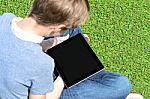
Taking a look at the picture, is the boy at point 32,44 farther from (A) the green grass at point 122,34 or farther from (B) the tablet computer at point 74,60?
(A) the green grass at point 122,34

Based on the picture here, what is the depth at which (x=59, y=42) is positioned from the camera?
2.36m

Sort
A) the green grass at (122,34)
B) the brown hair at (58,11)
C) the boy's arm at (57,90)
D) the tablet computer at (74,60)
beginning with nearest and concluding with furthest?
the brown hair at (58,11)
the boy's arm at (57,90)
the tablet computer at (74,60)
the green grass at (122,34)

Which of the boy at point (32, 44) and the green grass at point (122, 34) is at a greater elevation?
the boy at point (32, 44)

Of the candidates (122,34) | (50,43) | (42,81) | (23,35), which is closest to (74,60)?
(50,43)

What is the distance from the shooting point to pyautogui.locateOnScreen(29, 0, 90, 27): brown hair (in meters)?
1.85

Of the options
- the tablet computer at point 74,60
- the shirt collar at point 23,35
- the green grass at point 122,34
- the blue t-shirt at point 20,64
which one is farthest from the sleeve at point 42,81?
the green grass at point 122,34

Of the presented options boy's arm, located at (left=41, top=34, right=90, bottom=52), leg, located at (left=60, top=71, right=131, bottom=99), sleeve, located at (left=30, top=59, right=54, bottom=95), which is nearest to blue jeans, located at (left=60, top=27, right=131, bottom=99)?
leg, located at (left=60, top=71, right=131, bottom=99)

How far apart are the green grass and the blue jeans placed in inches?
19.0

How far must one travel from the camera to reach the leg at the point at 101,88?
91.2 inches

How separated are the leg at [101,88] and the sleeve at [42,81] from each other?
0.32 m

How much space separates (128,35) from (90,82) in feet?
2.83

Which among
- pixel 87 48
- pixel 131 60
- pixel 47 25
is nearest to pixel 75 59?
pixel 87 48

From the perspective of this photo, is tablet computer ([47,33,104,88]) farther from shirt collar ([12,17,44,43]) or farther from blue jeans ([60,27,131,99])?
shirt collar ([12,17,44,43])

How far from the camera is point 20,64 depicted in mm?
1881
